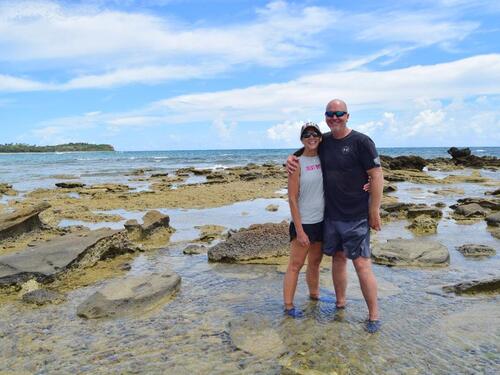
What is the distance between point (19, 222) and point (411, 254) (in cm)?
786

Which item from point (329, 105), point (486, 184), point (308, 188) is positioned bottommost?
point (486, 184)

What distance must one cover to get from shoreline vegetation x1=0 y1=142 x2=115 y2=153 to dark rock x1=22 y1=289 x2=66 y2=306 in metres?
155

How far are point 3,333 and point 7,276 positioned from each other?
1696mm

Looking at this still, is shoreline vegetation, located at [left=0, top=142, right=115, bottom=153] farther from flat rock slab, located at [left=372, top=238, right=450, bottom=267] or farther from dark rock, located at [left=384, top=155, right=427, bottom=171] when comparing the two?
flat rock slab, located at [left=372, top=238, right=450, bottom=267]

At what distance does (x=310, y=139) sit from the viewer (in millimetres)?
5059

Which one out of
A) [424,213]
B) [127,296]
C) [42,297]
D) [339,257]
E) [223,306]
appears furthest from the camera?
[424,213]

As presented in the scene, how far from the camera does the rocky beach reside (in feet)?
13.9

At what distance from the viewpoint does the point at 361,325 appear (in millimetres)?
4969

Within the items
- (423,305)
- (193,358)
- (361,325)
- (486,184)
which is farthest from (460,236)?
(486,184)

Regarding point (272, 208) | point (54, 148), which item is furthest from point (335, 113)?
point (54, 148)

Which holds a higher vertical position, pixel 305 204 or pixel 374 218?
pixel 305 204

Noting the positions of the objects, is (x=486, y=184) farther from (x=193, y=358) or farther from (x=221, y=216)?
(x=193, y=358)

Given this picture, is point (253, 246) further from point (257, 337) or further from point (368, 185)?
point (368, 185)

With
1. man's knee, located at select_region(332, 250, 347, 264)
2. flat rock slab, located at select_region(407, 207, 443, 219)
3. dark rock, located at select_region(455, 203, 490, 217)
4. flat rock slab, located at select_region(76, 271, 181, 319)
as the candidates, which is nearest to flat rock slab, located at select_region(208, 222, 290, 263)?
flat rock slab, located at select_region(76, 271, 181, 319)
